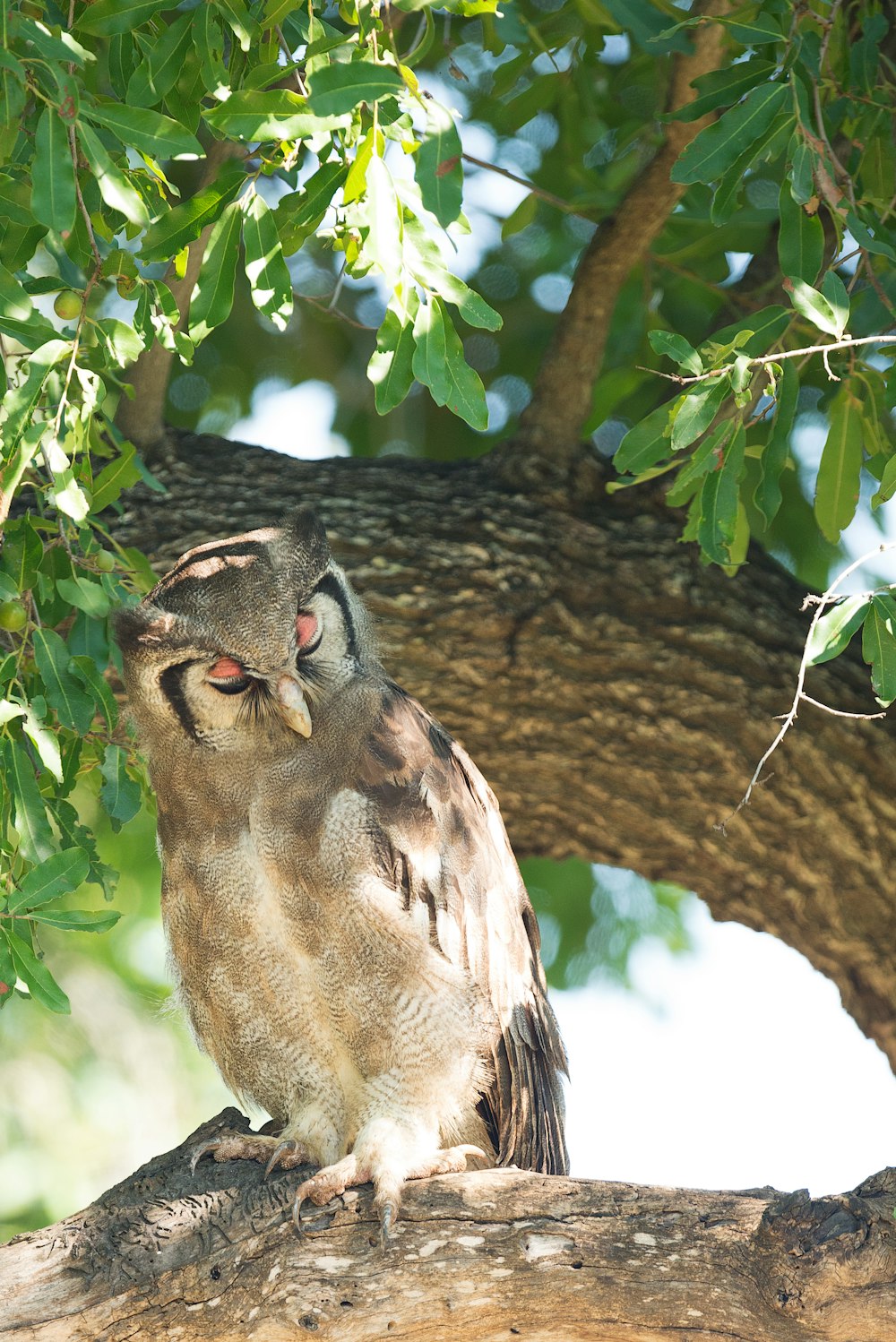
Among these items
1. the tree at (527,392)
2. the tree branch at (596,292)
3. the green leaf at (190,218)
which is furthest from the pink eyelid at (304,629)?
the tree branch at (596,292)

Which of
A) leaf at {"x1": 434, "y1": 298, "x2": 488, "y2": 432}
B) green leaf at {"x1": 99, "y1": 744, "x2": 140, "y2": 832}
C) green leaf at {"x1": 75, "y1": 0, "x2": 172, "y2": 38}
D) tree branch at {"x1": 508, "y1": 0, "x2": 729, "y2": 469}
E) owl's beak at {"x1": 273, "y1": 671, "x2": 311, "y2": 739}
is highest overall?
tree branch at {"x1": 508, "y1": 0, "x2": 729, "y2": 469}

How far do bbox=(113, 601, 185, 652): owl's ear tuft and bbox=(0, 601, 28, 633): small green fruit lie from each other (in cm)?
20

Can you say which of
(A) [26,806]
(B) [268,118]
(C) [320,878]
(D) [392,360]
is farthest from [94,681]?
(B) [268,118]

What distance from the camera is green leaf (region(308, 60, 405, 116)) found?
1896mm

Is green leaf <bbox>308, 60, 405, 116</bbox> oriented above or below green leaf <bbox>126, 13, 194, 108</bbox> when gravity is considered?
below

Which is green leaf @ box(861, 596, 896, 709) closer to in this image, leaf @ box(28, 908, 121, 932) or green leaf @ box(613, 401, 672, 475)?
green leaf @ box(613, 401, 672, 475)

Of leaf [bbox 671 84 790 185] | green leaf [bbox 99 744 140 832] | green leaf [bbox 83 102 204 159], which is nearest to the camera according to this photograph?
green leaf [bbox 83 102 204 159]

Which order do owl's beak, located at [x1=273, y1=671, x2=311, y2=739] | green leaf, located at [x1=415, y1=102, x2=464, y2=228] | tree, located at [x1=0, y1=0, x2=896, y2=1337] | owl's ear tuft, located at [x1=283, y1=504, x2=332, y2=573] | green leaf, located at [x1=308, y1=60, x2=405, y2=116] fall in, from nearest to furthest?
green leaf, located at [x1=308, y1=60, x2=405, y2=116] → green leaf, located at [x1=415, y1=102, x2=464, y2=228] → tree, located at [x1=0, y1=0, x2=896, y2=1337] → owl's beak, located at [x1=273, y1=671, x2=311, y2=739] → owl's ear tuft, located at [x1=283, y1=504, x2=332, y2=573]

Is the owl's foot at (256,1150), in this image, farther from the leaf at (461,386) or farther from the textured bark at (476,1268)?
the leaf at (461,386)

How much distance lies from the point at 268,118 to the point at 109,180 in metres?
0.31

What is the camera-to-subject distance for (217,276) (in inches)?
92.1

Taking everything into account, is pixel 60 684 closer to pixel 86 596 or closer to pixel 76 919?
pixel 86 596

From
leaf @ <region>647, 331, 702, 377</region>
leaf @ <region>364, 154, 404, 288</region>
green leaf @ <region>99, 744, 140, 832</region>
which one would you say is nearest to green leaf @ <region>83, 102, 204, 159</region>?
leaf @ <region>364, 154, 404, 288</region>

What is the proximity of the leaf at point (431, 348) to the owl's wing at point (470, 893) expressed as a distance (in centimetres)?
99
